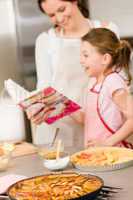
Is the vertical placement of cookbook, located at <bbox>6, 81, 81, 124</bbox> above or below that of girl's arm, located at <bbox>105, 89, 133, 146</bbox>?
above

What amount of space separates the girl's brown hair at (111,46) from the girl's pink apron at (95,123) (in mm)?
159

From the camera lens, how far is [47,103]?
5.66ft

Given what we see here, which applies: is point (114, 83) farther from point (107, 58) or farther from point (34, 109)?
point (34, 109)

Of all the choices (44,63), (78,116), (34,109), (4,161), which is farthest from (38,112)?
(44,63)

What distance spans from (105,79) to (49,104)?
376 millimetres

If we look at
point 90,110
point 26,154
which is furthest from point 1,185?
point 90,110

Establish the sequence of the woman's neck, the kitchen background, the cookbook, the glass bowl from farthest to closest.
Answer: the kitchen background < the woman's neck < the cookbook < the glass bowl

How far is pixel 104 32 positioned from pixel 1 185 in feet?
3.11

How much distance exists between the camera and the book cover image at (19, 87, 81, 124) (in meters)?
1.68

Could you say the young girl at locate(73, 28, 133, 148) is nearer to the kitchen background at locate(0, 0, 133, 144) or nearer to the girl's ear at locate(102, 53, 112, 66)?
the girl's ear at locate(102, 53, 112, 66)

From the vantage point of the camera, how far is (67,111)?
180 cm

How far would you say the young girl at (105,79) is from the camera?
2004 mm

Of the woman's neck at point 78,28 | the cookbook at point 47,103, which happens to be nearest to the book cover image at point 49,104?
the cookbook at point 47,103

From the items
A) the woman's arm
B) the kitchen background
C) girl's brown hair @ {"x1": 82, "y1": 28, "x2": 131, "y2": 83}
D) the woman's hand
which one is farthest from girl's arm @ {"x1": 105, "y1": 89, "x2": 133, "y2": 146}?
the kitchen background
